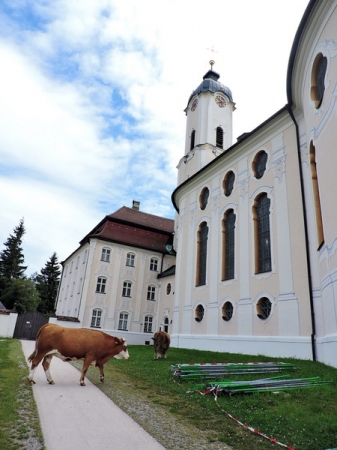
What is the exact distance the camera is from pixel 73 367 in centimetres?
1020

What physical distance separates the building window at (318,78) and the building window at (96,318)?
24.7 metres

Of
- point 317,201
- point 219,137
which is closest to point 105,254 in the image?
point 219,137

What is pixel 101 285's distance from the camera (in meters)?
30.7

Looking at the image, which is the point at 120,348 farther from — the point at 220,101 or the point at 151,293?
the point at 220,101

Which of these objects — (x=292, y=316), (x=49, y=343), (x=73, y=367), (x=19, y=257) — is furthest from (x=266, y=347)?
(x=19, y=257)

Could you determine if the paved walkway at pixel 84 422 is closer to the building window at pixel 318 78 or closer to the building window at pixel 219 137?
the building window at pixel 318 78

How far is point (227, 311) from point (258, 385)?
1138cm

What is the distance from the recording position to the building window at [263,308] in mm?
15586

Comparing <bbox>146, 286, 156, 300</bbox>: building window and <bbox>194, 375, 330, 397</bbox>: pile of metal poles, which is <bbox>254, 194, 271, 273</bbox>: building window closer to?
<bbox>194, 375, 330, 397</bbox>: pile of metal poles

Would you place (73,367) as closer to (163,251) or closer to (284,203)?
(284,203)

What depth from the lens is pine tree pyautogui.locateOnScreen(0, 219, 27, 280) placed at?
58406 mm

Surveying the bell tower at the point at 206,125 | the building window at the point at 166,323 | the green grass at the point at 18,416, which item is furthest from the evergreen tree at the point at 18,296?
the green grass at the point at 18,416

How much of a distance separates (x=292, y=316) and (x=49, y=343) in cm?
1072

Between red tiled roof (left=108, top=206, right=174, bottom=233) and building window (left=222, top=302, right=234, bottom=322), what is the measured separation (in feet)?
61.5
